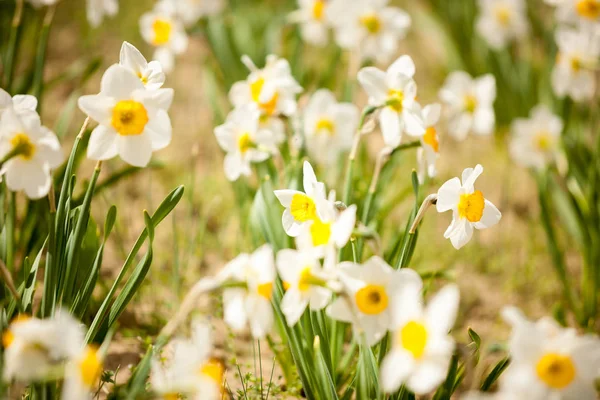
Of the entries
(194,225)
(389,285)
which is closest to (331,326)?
(389,285)

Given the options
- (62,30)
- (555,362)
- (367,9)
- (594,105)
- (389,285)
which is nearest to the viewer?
(555,362)

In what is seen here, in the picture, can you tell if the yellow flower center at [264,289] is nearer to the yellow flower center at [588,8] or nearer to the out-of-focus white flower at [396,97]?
the out-of-focus white flower at [396,97]

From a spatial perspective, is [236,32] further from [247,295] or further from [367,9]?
[247,295]

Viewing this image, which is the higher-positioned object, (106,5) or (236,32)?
(106,5)

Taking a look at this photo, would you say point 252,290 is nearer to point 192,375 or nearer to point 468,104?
point 192,375

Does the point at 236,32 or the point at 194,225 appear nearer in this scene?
the point at 194,225


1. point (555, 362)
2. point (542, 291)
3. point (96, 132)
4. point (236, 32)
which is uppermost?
point (96, 132)
